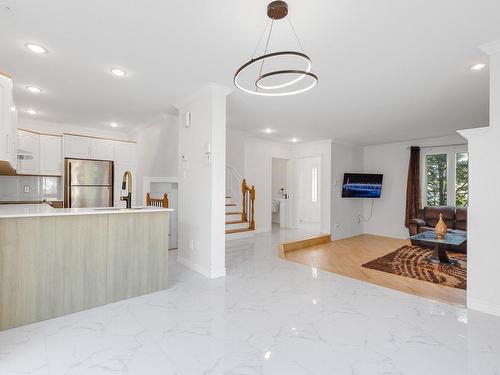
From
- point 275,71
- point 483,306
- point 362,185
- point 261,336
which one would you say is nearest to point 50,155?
point 275,71

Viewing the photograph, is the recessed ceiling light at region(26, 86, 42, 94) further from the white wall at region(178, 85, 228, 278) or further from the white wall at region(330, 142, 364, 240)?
the white wall at region(330, 142, 364, 240)

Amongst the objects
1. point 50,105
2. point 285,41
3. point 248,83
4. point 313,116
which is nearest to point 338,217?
Result: point 313,116

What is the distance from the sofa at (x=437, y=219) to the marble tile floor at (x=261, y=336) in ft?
11.7

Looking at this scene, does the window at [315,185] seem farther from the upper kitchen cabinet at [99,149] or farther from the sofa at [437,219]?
the upper kitchen cabinet at [99,149]

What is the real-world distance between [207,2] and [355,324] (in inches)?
114

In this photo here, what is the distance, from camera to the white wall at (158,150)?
15.6 feet

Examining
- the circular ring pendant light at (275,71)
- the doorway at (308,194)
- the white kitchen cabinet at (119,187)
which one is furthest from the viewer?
the doorway at (308,194)

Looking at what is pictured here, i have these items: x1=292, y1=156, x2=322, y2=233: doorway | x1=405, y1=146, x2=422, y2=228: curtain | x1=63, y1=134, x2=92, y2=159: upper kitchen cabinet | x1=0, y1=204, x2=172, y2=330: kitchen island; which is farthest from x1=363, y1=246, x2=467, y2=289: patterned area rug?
x1=63, y1=134, x2=92, y2=159: upper kitchen cabinet

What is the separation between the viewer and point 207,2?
6.17 ft

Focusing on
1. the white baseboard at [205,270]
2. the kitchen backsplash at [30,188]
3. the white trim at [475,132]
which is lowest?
the white baseboard at [205,270]

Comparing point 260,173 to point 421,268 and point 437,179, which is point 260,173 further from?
point 437,179

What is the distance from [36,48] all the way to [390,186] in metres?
7.70

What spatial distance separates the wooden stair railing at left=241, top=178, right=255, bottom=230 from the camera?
19.8 ft

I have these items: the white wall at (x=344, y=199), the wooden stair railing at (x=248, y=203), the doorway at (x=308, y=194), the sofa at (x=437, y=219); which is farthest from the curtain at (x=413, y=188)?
the wooden stair railing at (x=248, y=203)
